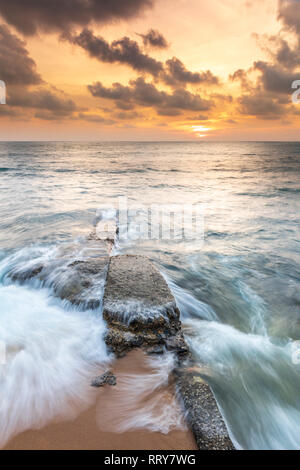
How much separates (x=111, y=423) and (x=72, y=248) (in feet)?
13.8

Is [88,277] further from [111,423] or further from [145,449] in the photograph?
[145,449]

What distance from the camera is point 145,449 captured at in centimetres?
212

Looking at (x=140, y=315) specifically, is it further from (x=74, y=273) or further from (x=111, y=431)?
(x=74, y=273)

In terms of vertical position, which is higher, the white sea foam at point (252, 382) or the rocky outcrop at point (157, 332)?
the rocky outcrop at point (157, 332)

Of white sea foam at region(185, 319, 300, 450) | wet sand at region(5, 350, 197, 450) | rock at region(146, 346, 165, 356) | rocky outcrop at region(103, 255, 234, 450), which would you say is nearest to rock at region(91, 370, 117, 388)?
wet sand at region(5, 350, 197, 450)

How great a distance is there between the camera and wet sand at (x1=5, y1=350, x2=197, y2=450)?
214cm

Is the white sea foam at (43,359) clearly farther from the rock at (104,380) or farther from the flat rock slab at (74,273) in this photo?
the flat rock slab at (74,273)

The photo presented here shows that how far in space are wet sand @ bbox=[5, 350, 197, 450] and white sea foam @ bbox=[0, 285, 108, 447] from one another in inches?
4.3

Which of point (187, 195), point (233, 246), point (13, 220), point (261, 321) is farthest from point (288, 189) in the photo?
point (13, 220)

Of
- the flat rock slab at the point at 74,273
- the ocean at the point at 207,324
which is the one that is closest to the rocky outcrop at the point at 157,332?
the ocean at the point at 207,324

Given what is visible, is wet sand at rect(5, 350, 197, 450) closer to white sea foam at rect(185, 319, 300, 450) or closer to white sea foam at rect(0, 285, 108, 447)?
white sea foam at rect(0, 285, 108, 447)

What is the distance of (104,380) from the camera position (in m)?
2.75

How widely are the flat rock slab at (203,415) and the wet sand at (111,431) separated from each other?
88 mm

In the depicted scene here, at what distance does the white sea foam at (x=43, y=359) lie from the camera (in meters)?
2.51
